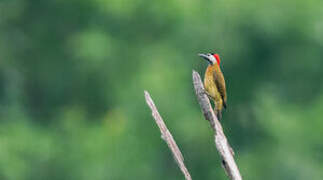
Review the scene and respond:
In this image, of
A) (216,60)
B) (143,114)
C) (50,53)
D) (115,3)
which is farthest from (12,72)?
(216,60)

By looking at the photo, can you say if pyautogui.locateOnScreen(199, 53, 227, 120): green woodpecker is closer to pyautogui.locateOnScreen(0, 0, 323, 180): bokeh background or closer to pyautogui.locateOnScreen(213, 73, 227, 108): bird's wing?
pyautogui.locateOnScreen(213, 73, 227, 108): bird's wing

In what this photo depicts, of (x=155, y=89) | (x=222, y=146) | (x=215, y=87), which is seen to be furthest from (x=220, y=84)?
(x=155, y=89)

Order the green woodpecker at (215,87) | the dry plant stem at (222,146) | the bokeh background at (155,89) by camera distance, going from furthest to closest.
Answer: the bokeh background at (155,89)
the green woodpecker at (215,87)
the dry plant stem at (222,146)

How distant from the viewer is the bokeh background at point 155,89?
2105 centimetres

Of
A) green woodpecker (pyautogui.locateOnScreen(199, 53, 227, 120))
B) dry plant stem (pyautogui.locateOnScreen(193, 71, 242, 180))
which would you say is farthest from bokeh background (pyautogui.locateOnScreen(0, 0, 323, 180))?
dry plant stem (pyautogui.locateOnScreen(193, 71, 242, 180))

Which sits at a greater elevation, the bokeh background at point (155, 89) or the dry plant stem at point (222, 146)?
the bokeh background at point (155, 89)

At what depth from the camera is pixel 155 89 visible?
20.4 metres

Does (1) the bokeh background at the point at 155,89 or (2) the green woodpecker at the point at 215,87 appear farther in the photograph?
(1) the bokeh background at the point at 155,89

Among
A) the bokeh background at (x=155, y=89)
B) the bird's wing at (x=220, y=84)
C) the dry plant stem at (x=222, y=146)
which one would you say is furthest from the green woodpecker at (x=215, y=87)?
the bokeh background at (x=155, y=89)

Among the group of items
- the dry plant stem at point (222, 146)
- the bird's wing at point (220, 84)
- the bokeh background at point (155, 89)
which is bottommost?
the dry plant stem at point (222, 146)

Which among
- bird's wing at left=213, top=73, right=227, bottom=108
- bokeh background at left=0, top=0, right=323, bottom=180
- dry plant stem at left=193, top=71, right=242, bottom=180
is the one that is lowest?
dry plant stem at left=193, top=71, right=242, bottom=180

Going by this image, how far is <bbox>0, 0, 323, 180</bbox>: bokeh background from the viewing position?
2105 centimetres

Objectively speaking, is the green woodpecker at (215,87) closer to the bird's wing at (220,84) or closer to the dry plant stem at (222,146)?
the bird's wing at (220,84)

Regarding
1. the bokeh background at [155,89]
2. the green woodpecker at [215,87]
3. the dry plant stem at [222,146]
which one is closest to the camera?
the dry plant stem at [222,146]
